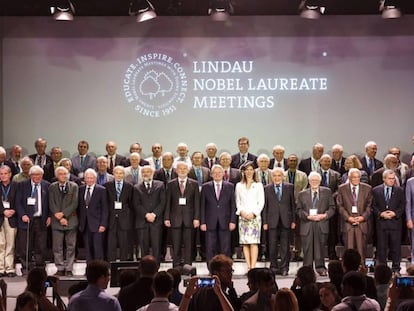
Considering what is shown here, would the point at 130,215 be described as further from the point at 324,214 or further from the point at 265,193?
the point at 324,214

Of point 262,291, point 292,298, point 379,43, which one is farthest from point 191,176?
point 292,298

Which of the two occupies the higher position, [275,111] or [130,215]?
[275,111]

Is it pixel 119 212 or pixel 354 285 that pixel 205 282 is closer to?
pixel 354 285

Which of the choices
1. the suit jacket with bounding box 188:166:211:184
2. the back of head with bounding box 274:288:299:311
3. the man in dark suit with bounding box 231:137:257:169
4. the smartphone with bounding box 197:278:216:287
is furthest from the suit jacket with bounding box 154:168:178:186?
the back of head with bounding box 274:288:299:311

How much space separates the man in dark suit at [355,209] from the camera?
400 inches

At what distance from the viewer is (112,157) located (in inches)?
465

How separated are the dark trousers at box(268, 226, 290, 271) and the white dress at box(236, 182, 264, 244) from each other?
207 mm

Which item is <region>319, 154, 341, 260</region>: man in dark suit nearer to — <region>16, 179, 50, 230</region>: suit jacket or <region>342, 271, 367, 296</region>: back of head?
<region>16, 179, 50, 230</region>: suit jacket

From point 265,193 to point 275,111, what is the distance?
9.38 ft

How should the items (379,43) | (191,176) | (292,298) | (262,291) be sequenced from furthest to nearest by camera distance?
1. (379,43)
2. (191,176)
3. (262,291)
4. (292,298)

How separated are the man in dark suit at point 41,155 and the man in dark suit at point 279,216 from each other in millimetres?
3463

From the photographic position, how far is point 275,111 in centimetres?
1286

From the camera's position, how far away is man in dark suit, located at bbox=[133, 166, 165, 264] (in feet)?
33.6

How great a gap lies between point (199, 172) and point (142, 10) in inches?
94.8
